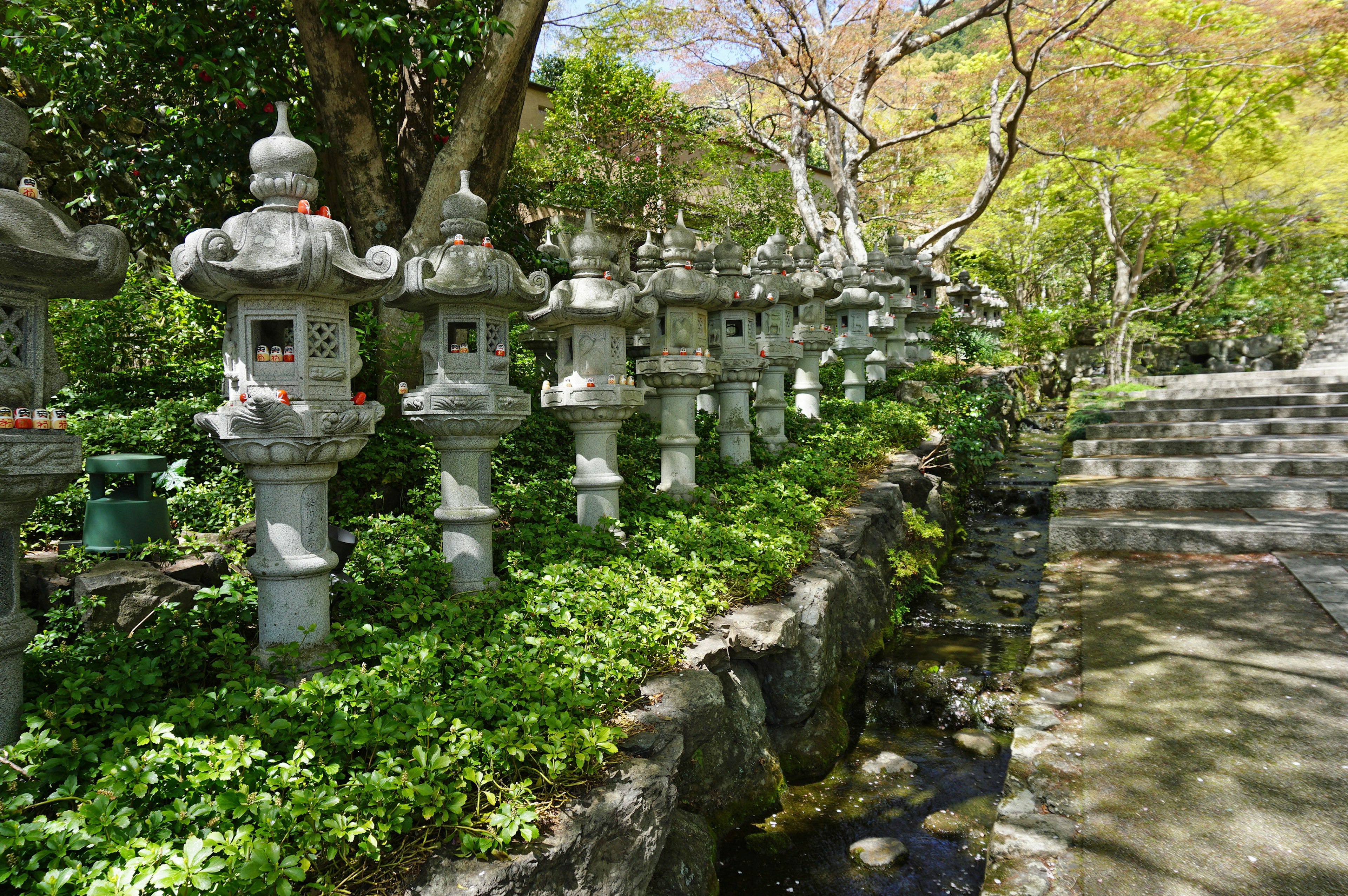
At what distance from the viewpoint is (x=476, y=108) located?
275 inches

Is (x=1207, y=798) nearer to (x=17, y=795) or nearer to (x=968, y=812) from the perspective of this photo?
(x=968, y=812)

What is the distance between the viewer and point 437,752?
3152 millimetres

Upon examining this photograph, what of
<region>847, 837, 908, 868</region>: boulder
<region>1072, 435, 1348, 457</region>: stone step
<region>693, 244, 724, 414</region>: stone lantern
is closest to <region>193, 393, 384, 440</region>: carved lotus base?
<region>847, 837, 908, 868</region>: boulder

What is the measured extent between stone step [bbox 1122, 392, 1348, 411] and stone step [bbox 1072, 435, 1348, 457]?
1.79 m

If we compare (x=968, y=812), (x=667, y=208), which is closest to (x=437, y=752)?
(x=968, y=812)

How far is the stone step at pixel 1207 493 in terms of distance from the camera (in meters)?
8.22

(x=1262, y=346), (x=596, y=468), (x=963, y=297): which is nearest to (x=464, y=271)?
(x=596, y=468)

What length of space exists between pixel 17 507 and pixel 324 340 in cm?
162

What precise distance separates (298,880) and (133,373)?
252 inches

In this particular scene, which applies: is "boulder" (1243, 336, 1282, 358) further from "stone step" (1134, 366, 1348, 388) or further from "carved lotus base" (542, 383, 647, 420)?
"carved lotus base" (542, 383, 647, 420)

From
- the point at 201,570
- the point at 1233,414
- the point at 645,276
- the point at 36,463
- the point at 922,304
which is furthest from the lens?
the point at 922,304

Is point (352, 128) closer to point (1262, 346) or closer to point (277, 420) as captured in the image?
point (277, 420)

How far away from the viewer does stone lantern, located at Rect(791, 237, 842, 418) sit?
1046 centimetres

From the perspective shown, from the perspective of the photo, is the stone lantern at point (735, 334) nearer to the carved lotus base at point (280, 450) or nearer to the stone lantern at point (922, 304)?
the carved lotus base at point (280, 450)
